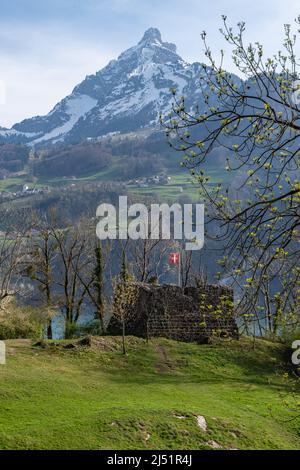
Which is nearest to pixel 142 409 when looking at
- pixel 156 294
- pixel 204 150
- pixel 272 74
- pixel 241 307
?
pixel 241 307

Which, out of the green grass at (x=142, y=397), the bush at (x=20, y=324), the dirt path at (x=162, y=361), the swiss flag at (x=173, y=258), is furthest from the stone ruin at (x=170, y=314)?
the swiss flag at (x=173, y=258)

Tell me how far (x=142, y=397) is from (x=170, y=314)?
16.2m

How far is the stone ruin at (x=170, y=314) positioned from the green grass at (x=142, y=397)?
239cm

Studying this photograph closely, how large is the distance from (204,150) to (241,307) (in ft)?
11.5

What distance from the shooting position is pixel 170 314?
39.3m

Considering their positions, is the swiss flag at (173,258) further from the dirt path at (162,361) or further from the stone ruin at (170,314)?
the dirt path at (162,361)

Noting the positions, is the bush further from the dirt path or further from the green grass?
the dirt path

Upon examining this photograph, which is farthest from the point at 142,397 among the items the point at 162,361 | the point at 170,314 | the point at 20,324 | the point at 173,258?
the point at 173,258

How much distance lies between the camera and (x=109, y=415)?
1872cm

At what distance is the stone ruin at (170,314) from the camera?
126 ft

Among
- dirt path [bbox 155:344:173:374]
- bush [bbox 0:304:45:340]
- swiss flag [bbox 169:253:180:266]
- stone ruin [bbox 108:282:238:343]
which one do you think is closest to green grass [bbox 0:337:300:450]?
dirt path [bbox 155:344:173:374]

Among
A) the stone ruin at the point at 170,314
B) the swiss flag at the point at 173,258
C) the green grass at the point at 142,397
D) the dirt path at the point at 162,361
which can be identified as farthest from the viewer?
the swiss flag at the point at 173,258

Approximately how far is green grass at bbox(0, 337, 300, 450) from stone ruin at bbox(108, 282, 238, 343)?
2386 mm
